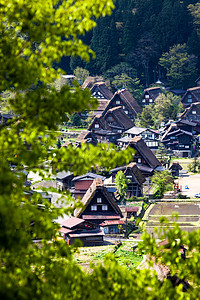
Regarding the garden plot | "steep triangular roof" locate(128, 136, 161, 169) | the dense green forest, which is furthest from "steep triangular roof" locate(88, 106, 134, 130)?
the garden plot

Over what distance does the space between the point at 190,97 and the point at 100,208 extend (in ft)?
130

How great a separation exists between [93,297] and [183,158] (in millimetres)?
42611

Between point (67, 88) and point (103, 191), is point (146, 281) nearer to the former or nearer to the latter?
point (67, 88)

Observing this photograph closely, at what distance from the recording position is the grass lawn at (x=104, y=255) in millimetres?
19547

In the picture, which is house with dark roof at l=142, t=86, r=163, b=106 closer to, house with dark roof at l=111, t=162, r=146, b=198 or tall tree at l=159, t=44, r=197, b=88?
tall tree at l=159, t=44, r=197, b=88

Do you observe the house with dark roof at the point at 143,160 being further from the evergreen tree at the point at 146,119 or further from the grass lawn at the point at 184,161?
the evergreen tree at the point at 146,119

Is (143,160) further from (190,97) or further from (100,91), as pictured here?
(190,97)

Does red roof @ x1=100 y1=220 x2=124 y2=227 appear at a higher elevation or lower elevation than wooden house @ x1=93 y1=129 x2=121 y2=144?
lower

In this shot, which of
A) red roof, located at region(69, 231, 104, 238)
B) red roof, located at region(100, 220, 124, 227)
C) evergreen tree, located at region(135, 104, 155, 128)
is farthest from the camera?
evergreen tree, located at region(135, 104, 155, 128)

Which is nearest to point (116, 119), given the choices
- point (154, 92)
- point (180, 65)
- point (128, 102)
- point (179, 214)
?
point (128, 102)

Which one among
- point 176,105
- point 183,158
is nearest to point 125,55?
point 176,105

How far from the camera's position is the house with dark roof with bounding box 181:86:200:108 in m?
60.8

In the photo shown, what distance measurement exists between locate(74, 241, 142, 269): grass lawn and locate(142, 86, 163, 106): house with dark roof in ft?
131

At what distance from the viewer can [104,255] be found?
20219 millimetres
